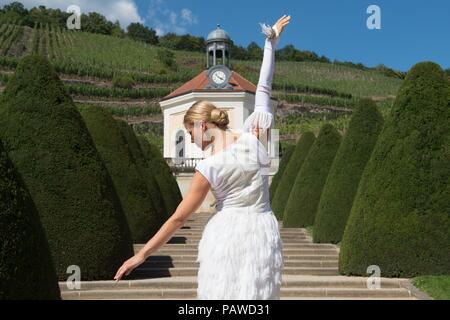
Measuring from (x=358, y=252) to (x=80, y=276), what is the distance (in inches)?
182

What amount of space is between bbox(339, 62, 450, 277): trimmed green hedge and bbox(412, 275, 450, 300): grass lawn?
51 centimetres

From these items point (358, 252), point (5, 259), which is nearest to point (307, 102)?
point (358, 252)

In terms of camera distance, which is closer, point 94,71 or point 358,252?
point 358,252

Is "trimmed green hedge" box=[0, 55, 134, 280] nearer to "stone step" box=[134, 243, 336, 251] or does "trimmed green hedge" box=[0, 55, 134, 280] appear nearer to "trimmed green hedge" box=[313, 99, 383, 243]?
"stone step" box=[134, 243, 336, 251]

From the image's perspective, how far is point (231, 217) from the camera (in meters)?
3.30

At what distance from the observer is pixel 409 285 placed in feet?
31.8

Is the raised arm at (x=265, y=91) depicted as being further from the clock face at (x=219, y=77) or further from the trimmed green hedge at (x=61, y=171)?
the clock face at (x=219, y=77)

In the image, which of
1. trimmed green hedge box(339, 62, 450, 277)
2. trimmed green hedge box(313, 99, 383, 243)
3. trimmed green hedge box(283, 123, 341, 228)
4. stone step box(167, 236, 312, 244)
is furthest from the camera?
trimmed green hedge box(283, 123, 341, 228)

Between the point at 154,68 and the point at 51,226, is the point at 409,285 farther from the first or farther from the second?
the point at 154,68

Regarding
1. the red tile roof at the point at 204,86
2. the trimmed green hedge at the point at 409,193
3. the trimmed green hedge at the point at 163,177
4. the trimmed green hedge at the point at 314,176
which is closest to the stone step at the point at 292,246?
the trimmed green hedge at the point at 314,176

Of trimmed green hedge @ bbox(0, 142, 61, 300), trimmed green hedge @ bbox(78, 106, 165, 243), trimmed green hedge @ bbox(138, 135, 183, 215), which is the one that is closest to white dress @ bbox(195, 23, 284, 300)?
trimmed green hedge @ bbox(0, 142, 61, 300)

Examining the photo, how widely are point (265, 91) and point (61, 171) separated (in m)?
6.60

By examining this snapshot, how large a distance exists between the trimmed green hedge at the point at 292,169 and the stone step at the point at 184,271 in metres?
8.59

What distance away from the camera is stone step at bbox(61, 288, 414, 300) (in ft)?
30.7
